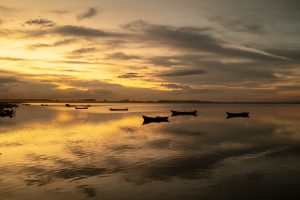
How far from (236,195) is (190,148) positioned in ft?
53.1

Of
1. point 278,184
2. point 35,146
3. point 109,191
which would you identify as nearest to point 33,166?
point 109,191

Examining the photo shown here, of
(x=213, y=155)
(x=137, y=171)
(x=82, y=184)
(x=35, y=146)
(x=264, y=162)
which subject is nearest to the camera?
(x=82, y=184)

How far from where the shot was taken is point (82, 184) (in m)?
18.1

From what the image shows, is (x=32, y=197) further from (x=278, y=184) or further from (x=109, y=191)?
(x=278, y=184)

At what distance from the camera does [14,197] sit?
15672 millimetres

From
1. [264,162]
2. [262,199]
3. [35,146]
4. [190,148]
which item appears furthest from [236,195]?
[35,146]

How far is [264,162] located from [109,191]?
1383cm

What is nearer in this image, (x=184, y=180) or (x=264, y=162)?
(x=184, y=180)

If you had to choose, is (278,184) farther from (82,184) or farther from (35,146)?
(35,146)

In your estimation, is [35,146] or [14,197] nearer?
[14,197]

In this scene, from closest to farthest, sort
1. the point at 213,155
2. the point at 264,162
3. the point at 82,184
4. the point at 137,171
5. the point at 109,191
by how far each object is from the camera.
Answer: the point at 109,191
the point at 82,184
the point at 137,171
the point at 264,162
the point at 213,155

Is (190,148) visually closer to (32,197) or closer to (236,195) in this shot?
(236,195)

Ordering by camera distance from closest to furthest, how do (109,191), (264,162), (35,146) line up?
(109,191) < (264,162) < (35,146)

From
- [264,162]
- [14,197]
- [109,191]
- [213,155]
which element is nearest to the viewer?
[14,197]
